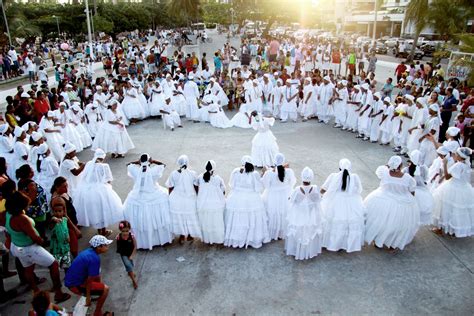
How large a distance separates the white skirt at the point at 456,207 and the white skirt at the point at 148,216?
15.9 ft

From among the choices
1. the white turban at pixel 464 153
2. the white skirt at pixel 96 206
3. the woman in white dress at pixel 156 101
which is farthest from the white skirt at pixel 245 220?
the woman in white dress at pixel 156 101

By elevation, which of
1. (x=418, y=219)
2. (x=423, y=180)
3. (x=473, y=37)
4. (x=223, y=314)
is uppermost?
(x=473, y=37)

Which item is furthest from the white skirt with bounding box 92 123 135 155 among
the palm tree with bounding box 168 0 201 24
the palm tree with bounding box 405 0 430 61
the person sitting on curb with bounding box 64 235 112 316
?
the palm tree with bounding box 168 0 201 24

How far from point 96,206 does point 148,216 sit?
1050mm

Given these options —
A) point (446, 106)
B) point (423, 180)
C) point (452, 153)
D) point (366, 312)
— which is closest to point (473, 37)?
point (446, 106)

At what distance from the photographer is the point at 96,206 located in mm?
6746

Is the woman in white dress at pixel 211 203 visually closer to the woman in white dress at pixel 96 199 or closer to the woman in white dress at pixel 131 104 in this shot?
the woman in white dress at pixel 96 199

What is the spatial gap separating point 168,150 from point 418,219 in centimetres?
744

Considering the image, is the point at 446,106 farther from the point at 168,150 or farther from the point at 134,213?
the point at 134,213

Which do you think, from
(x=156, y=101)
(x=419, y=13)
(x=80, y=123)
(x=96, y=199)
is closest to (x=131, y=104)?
(x=156, y=101)

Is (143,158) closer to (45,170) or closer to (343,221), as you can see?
(45,170)

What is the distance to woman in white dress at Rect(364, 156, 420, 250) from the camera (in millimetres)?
6198

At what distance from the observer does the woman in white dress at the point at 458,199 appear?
667 centimetres

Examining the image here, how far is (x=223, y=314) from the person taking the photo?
518 centimetres
